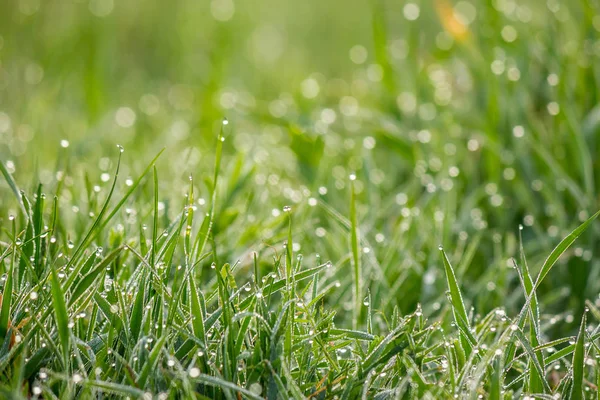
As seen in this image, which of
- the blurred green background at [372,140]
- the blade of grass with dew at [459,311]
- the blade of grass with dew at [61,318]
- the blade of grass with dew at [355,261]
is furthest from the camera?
the blurred green background at [372,140]

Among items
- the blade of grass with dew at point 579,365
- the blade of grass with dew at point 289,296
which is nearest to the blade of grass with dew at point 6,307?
the blade of grass with dew at point 289,296

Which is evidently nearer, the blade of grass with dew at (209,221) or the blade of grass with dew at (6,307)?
the blade of grass with dew at (6,307)

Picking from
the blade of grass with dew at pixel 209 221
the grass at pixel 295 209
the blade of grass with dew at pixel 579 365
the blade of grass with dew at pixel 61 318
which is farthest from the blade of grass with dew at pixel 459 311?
the blade of grass with dew at pixel 61 318

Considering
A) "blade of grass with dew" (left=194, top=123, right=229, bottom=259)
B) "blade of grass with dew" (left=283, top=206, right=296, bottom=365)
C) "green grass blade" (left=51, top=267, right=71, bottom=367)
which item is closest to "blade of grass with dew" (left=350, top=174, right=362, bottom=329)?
"blade of grass with dew" (left=283, top=206, right=296, bottom=365)

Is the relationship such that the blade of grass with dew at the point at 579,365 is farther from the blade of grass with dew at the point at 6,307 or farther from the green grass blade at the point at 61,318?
the blade of grass with dew at the point at 6,307

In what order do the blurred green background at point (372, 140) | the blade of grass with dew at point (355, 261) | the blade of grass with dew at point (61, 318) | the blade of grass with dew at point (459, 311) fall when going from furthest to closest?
the blurred green background at point (372, 140) → the blade of grass with dew at point (355, 261) → the blade of grass with dew at point (459, 311) → the blade of grass with dew at point (61, 318)

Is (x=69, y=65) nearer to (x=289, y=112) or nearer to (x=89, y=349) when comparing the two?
(x=289, y=112)

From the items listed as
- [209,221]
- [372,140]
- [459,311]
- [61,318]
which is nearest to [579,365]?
[459,311]

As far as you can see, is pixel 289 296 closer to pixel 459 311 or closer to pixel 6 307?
pixel 459 311

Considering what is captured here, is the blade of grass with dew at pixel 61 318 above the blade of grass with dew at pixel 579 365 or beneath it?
above

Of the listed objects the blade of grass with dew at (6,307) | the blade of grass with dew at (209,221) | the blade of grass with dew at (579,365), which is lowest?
the blade of grass with dew at (579,365)
